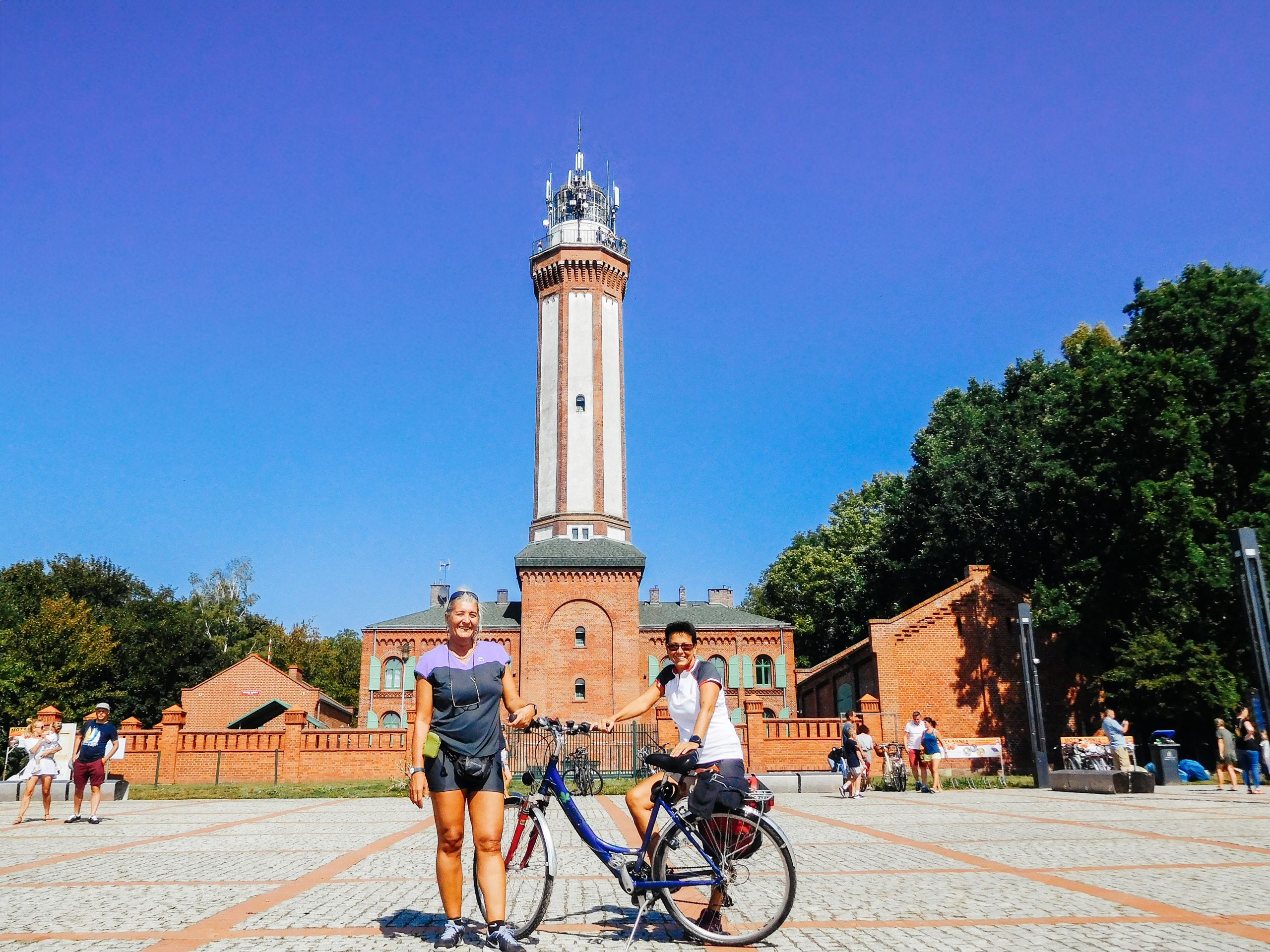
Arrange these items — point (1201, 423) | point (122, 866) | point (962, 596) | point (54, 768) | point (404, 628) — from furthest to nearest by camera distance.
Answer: point (404, 628), point (962, 596), point (1201, 423), point (54, 768), point (122, 866)

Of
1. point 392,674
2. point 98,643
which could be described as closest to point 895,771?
point 392,674

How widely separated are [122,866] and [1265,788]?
21.2m

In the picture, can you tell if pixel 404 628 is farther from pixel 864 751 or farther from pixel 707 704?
pixel 707 704

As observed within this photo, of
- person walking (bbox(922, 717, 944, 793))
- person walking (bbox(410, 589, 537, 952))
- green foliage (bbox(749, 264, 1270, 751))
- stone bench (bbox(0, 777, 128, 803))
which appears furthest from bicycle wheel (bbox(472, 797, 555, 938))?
green foliage (bbox(749, 264, 1270, 751))

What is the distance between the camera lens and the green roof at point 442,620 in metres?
47.0

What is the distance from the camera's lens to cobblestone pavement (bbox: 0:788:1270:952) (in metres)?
5.21

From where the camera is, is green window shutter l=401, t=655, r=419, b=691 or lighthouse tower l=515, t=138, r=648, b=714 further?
green window shutter l=401, t=655, r=419, b=691

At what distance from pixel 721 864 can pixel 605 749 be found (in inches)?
1015

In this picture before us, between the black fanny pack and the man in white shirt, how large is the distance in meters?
17.1

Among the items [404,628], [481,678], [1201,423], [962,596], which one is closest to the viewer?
[481,678]

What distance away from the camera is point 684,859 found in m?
5.45

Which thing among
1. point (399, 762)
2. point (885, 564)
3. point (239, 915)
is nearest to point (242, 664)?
point (399, 762)

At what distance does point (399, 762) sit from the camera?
27375mm

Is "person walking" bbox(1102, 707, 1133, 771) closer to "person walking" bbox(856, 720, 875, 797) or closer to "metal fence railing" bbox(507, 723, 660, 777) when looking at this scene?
"person walking" bbox(856, 720, 875, 797)
